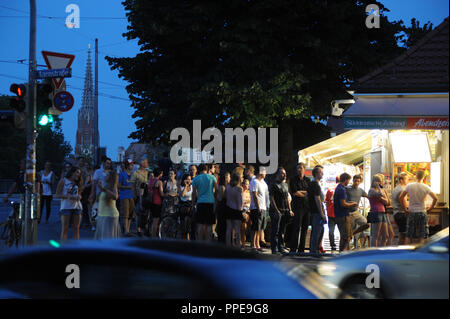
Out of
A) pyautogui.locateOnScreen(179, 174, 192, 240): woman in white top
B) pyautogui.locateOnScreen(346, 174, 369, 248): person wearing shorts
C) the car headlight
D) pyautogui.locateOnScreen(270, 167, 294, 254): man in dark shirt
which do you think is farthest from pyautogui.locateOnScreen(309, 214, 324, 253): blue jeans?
the car headlight

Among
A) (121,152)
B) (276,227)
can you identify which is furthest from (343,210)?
Result: (121,152)

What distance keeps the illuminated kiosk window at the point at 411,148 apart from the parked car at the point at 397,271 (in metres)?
8.38

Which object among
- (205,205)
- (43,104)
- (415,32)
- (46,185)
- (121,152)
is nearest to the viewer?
(43,104)

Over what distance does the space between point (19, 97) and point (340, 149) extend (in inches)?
395

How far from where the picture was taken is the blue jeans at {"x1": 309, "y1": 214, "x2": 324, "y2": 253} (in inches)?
597

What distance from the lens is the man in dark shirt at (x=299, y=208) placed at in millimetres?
15766

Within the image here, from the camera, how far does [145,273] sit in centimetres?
438

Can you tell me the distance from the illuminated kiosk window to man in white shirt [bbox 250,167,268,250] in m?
3.24

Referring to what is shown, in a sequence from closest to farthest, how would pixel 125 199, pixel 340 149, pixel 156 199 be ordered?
pixel 125 199 < pixel 156 199 < pixel 340 149

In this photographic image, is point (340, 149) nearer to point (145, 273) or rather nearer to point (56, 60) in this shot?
point (56, 60)

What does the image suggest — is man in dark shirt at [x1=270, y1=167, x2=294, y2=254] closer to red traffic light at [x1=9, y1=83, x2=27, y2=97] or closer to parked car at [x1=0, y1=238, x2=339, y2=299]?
red traffic light at [x1=9, y1=83, x2=27, y2=97]

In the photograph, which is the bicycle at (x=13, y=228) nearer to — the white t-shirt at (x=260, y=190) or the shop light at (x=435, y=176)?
the white t-shirt at (x=260, y=190)
